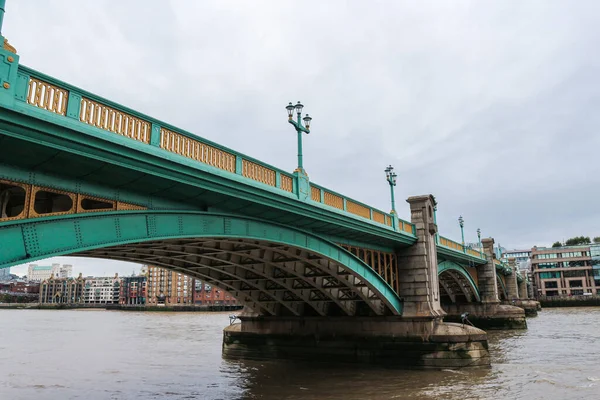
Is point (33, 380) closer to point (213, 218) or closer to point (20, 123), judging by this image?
point (213, 218)

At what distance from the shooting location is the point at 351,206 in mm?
20969

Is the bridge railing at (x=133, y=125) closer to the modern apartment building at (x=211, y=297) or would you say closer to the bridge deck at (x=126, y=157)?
the bridge deck at (x=126, y=157)

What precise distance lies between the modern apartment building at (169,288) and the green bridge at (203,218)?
119409 mm

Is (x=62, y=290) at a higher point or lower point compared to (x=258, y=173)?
higher

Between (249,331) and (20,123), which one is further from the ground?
(20,123)

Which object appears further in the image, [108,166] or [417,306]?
[417,306]

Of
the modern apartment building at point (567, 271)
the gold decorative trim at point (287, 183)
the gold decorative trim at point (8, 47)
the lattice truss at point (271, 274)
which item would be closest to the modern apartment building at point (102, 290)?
the modern apartment building at point (567, 271)

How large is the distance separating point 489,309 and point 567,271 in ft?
229

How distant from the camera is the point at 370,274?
22.8 metres

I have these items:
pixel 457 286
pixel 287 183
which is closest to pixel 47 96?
pixel 287 183

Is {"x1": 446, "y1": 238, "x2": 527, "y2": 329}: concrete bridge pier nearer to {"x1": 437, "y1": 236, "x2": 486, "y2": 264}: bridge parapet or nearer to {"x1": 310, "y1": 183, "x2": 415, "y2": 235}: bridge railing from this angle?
{"x1": 437, "y1": 236, "x2": 486, "y2": 264}: bridge parapet

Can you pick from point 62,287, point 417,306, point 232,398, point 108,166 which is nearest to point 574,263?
point 417,306

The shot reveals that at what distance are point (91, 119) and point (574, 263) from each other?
116854 millimetres

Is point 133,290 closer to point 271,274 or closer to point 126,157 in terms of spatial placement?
point 271,274
